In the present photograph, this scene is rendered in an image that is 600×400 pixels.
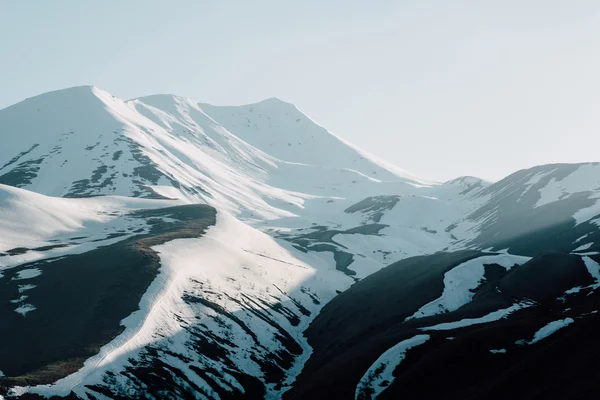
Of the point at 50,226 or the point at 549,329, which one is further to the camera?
the point at 50,226

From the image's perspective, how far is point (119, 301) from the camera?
320 ft

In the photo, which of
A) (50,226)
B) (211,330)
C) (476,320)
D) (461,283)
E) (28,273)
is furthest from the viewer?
(50,226)

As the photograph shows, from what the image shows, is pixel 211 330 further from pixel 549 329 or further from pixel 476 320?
pixel 549 329

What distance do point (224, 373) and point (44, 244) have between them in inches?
3160

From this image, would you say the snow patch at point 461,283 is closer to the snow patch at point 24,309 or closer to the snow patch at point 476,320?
the snow patch at point 476,320

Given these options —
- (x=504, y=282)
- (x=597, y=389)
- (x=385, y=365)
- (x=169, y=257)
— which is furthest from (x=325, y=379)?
(x=169, y=257)

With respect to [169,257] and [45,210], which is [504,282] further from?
[45,210]

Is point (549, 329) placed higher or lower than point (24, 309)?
higher

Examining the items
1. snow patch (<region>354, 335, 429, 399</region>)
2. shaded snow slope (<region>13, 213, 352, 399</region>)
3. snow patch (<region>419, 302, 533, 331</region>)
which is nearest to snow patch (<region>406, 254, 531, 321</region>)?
snow patch (<region>419, 302, 533, 331</region>)

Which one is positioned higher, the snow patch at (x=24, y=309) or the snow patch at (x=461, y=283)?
the snow patch at (x=461, y=283)

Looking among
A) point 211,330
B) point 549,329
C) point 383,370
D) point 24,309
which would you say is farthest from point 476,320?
→ point 24,309

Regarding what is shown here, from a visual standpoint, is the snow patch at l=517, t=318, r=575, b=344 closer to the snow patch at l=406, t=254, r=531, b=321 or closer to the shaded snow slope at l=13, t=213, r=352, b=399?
the snow patch at l=406, t=254, r=531, b=321

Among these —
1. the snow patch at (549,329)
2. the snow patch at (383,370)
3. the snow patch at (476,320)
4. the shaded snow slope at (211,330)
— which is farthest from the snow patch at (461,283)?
the snow patch at (549,329)

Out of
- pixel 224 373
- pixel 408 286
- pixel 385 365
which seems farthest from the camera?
pixel 408 286
